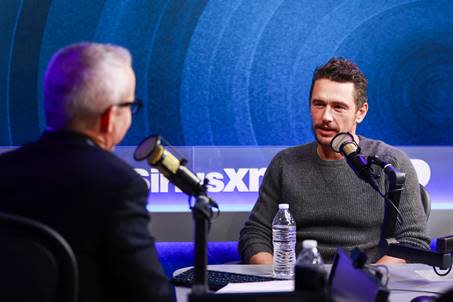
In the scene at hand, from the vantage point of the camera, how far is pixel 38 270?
66.4 inches

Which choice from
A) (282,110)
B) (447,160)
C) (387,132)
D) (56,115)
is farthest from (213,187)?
(56,115)

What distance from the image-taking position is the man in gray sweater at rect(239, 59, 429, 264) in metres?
3.29

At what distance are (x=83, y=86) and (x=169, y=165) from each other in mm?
350

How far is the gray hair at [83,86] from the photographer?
1.91 m

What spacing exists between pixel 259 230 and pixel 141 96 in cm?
115

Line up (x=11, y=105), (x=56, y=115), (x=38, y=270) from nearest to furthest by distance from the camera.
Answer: (x=38, y=270)
(x=56, y=115)
(x=11, y=105)

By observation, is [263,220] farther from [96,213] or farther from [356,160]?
[96,213]

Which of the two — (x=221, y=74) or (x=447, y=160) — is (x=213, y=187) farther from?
(x=447, y=160)

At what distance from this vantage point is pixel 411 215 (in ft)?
10.7

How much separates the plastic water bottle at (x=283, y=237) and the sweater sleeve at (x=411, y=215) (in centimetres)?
50

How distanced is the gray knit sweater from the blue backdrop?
0.68m

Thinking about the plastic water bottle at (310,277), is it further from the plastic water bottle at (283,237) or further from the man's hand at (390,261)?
the man's hand at (390,261)

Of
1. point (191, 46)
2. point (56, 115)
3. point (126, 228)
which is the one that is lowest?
point (126, 228)

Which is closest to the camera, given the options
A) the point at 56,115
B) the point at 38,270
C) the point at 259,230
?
the point at 38,270
